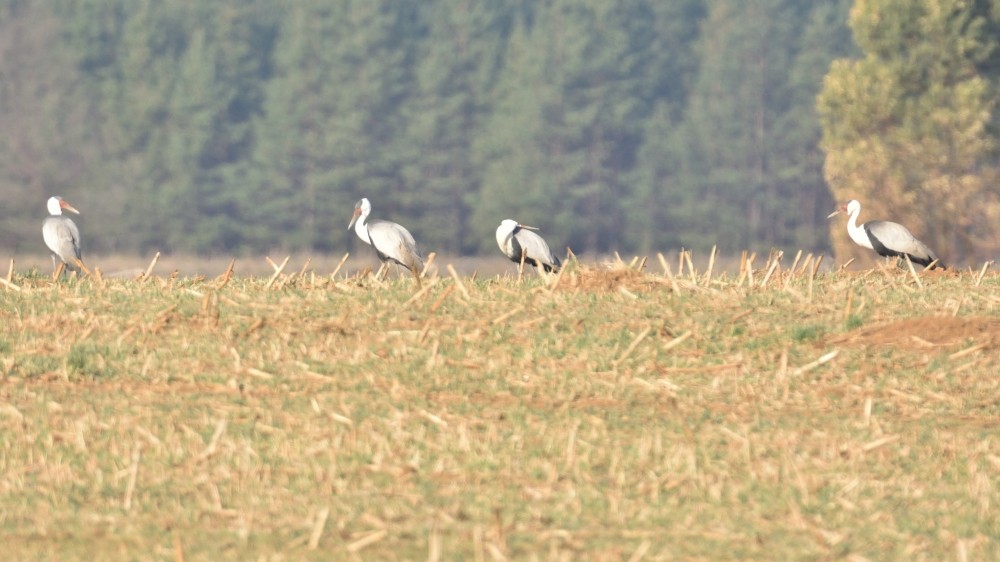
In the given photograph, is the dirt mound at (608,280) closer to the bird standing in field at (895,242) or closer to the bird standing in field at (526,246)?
the bird standing in field at (526,246)

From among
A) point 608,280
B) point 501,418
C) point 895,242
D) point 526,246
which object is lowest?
point 501,418

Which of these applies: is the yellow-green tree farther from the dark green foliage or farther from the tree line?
the dark green foliage

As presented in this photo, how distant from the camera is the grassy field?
803cm

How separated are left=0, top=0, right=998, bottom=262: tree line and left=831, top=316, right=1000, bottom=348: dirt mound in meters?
46.9

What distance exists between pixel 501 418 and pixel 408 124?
58670 mm

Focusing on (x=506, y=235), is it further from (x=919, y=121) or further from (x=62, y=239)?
(x=919, y=121)

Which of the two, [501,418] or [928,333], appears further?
[928,333]

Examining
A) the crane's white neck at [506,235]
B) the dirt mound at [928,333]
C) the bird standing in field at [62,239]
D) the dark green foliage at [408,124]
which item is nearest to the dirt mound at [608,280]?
the dirt mound at [928,333]

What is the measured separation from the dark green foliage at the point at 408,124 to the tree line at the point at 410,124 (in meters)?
0.11

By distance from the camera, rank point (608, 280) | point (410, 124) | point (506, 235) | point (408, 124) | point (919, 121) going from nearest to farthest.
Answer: point (608, 280) < point (506, 235) < point (919, 121) < point (410, 124) < point (408, 124)

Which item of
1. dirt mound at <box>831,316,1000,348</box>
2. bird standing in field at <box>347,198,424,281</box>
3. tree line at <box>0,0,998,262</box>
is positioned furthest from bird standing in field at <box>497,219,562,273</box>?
tree line at <box>0,0,998,262</box>

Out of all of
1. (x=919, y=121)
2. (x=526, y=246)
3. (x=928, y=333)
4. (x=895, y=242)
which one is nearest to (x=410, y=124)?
(x=919, y=121)

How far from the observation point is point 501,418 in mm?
10586

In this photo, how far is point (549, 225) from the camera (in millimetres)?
65750
